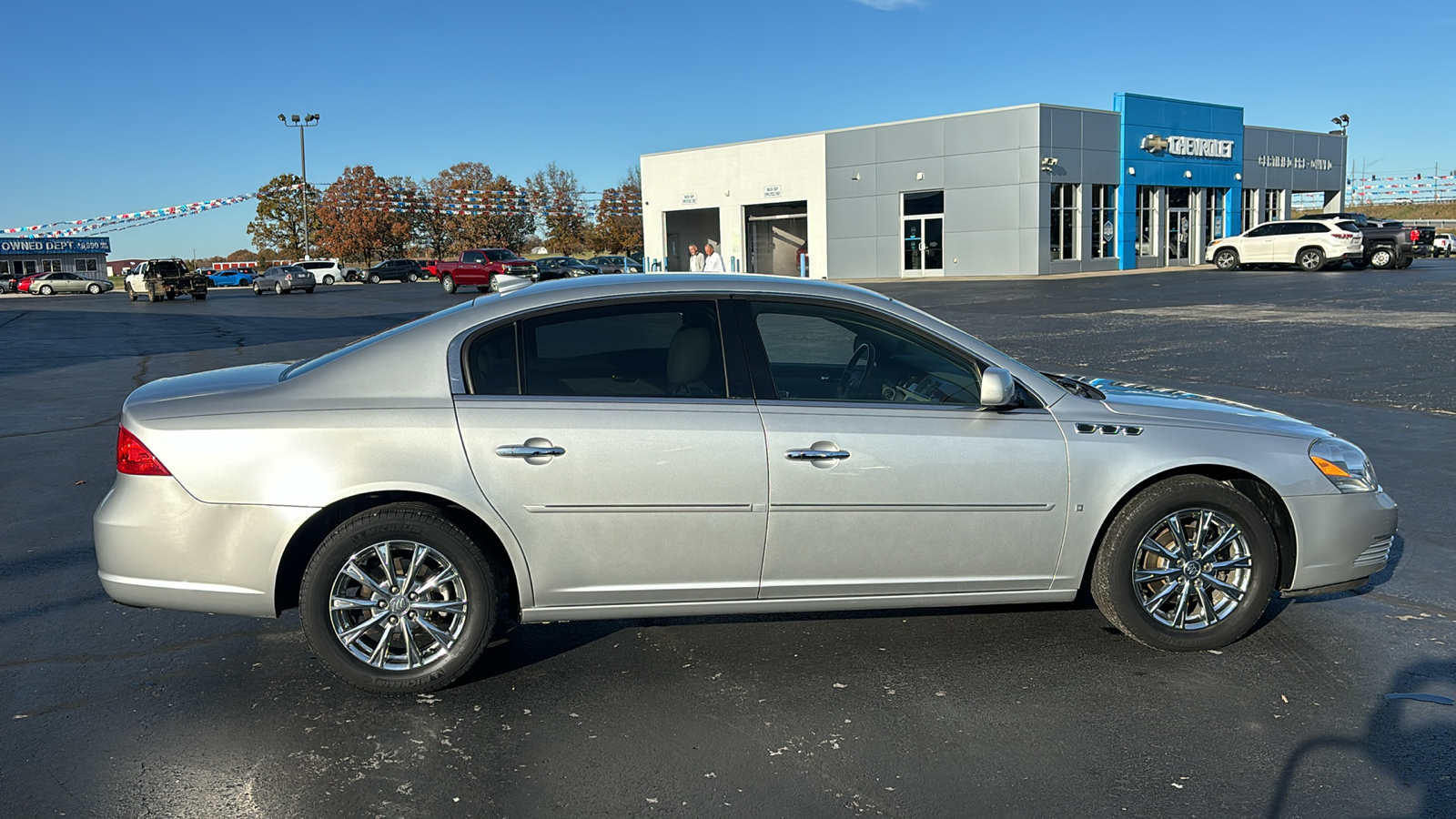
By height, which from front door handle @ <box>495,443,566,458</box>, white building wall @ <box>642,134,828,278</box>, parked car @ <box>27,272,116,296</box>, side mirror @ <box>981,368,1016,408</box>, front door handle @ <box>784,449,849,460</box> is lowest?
front door handle @ <box>784,449,849,460</box>

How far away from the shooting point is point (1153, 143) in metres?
46.8

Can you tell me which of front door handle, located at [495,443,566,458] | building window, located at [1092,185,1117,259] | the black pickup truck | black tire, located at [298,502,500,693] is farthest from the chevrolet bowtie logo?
black tire, located at [298,502,500,693]

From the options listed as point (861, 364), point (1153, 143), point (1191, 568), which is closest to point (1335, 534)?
point (1191, 568)

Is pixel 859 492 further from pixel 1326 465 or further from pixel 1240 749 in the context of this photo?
pixel 1326 465

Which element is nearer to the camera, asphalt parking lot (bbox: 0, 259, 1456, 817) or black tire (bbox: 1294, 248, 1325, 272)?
asphalt parking lot (bbox: 0, 259, 1456, 817)

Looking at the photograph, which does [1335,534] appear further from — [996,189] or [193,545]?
[996,189]

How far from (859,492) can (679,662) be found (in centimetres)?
104

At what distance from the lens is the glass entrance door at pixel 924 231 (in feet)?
154

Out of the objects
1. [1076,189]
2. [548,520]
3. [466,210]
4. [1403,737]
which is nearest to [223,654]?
[548,520]

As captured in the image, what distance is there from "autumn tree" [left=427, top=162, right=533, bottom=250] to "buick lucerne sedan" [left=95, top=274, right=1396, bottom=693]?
8687 cm

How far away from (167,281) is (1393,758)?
52.5 meters

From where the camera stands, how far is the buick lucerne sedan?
405 centimetres

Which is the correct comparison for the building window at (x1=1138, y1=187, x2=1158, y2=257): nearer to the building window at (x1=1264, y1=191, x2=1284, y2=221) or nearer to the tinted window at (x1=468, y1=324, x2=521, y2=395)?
the building window at (x1=1264, y1=191, x2=1284, y2=221)

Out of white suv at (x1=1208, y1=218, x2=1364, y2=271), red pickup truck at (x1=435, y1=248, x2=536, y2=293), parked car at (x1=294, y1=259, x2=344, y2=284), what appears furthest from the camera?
parked car at (x1=294, y1=259, x2=344, y2=284)
